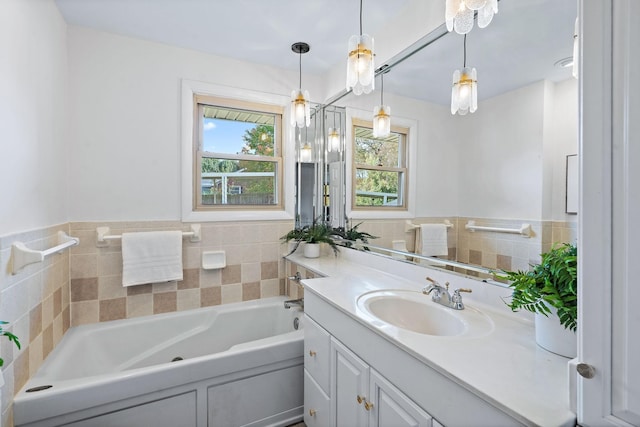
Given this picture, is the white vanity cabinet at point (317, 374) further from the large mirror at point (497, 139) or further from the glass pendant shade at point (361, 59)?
the glass pendant shade at point (361, 59)

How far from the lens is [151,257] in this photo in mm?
2051

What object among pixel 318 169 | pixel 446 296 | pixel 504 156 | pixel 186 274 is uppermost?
pixel 318 169

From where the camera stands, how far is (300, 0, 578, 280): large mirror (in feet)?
3.35

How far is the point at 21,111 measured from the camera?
1299 millimetres

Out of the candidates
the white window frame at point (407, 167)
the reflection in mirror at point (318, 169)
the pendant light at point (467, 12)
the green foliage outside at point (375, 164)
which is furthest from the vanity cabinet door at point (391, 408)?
the reflection in mirror at point (318, 169)

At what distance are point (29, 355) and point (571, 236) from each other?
2292 mm

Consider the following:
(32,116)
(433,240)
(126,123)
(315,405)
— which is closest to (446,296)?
(433,240)

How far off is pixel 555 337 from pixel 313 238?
1695mm

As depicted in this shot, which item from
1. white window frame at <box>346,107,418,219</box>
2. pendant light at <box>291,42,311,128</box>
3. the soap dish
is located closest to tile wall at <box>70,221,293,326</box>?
the soap dish

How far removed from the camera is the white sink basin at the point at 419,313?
1.13 m

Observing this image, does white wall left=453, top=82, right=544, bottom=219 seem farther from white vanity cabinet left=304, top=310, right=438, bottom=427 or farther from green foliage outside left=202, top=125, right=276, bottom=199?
green foliage outside left=202, top=125, right=276, bottom=199

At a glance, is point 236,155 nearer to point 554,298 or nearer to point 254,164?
point 254,164

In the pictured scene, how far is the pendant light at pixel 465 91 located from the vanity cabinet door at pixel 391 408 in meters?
1.17
